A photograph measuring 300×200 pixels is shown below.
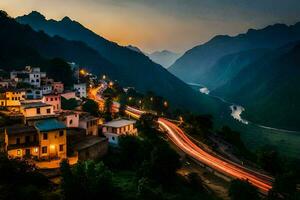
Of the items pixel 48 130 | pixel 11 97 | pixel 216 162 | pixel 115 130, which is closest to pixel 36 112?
pixel 48 130

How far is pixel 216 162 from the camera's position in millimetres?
52938

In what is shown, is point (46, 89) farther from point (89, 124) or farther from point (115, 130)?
point (115, 130)

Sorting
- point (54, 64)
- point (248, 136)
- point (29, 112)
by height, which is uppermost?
point (54, 64)

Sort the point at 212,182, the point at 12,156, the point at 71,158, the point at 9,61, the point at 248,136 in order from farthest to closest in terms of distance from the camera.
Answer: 1. the point at 248,136
2. the point at 9,61
3. the point at 212,182
4. the point at 71,158
5. the point at 12,156

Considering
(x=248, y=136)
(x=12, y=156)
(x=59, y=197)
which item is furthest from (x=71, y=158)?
(x=248, y=136)

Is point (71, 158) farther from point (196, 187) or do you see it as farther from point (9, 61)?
point (9, 61)

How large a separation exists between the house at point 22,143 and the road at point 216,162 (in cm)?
2503

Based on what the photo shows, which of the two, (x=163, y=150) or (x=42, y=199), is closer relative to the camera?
(x=42, y=199)

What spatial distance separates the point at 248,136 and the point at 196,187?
119336 millimetres

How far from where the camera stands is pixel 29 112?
48.7 meters

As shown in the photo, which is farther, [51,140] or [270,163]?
[270,163]

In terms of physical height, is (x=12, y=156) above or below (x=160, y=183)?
above

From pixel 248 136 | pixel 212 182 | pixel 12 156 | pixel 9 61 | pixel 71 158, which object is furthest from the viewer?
pixel 248 136

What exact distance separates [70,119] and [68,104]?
17.1 metres
